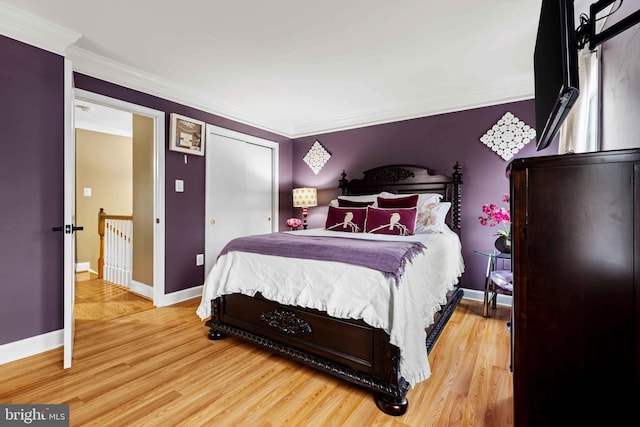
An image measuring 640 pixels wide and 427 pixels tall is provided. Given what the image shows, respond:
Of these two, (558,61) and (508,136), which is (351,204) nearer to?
(508,136)

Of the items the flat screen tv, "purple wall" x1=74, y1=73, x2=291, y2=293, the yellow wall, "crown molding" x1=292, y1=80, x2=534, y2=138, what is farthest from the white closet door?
the flat screen tv

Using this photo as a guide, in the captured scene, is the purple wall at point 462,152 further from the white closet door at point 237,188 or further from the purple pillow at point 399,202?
the white closet door at point 237,188

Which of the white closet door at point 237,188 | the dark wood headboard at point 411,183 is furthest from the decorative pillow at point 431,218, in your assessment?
the white closet door at point 237,188

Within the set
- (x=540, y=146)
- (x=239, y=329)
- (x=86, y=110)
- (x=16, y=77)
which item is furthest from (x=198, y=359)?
(x=86, y=110)

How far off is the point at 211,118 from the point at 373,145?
214cm

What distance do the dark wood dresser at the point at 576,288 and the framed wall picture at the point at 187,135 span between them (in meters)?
3.24

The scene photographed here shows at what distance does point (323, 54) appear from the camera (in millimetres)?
2570

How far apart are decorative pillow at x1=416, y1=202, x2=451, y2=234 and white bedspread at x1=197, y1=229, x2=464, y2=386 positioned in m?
0.49

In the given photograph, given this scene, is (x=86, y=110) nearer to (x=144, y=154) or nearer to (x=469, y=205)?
(x=144, y=154)

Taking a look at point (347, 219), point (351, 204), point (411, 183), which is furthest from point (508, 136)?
point (347, 219)

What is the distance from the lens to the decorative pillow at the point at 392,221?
288cm

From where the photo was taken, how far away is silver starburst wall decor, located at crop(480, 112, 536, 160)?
3148 mm

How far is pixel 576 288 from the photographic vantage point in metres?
0.91

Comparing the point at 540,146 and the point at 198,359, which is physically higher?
the point at 540,146
